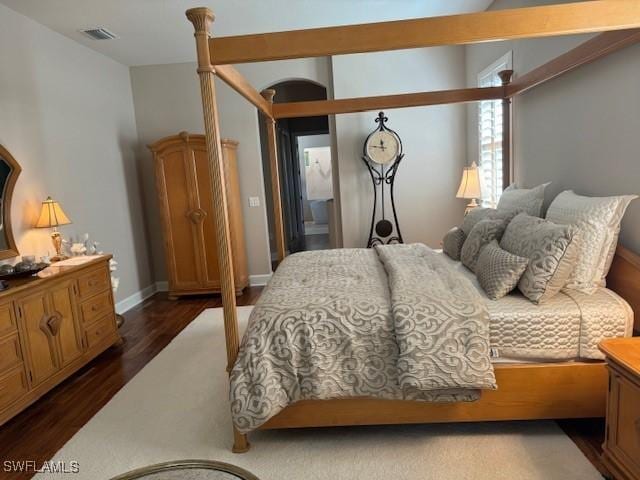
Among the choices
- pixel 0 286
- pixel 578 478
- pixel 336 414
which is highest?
pixel 0 286

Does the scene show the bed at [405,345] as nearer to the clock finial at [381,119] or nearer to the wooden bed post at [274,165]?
the wooden bed post at [274,165]

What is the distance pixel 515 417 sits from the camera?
6.75 ft

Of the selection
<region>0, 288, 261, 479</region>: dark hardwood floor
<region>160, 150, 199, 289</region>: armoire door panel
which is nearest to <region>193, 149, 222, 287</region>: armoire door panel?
<region>160, 150, 199, 289</region>: armoire door panel

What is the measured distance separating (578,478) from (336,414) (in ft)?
3.40

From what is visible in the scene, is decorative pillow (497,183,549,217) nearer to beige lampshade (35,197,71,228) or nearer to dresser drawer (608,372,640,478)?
dresser drawer (608,372,640,478)

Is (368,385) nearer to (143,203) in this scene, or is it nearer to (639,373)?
(639,373)

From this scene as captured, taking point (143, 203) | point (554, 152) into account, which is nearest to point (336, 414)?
point (554, 152)

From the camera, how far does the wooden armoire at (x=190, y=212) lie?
4.75 meters

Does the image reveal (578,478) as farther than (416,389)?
No

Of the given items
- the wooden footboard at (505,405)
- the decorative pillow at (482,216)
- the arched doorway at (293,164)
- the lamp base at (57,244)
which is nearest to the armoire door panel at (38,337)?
the lamp base at (57,244)

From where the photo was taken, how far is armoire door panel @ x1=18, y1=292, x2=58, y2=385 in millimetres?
2631

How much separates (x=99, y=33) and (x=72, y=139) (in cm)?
97

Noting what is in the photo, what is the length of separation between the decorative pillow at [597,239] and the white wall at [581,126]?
0.42 ft

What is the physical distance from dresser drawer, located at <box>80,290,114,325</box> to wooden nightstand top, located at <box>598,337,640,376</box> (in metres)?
3.19
